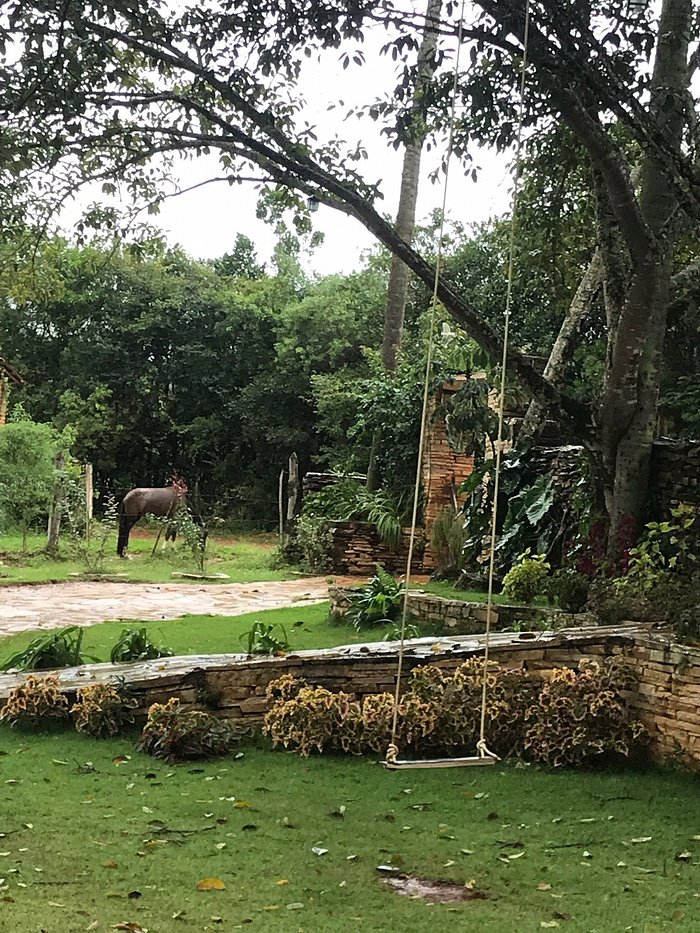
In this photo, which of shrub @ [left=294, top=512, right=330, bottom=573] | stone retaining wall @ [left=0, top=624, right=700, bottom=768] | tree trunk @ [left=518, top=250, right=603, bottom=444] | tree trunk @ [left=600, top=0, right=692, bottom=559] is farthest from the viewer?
shrub @ [left=294, top=512, right=330, bottom=573]

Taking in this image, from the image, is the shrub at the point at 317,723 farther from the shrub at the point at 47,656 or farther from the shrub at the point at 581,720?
the shrub at the point at 47,656

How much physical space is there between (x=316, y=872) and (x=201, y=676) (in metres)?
2.14

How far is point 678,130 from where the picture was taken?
711 cm

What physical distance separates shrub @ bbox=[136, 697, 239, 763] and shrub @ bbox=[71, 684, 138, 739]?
0.62 ft

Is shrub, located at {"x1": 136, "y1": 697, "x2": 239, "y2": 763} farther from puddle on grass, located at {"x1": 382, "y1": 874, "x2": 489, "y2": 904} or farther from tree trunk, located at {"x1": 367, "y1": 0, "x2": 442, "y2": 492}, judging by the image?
tree trunk, located at {"x1": 367, "y1": 0, "x2": 442, "y2": 492}

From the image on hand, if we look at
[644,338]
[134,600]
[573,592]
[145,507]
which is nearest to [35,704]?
[573,592]

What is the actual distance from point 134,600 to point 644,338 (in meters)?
5.72

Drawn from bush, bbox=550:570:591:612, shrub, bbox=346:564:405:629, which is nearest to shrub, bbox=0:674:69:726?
shrub, bbox=346:564:405:629

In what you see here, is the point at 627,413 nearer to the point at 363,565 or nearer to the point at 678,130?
the point at 678,130

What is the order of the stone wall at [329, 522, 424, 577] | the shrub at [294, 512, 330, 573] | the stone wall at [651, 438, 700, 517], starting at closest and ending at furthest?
the stone wall at [651, 438, 700, 517] → the stone wall at [329, 522, 424, 577] → the shrub at [294, 512, 330, 573]

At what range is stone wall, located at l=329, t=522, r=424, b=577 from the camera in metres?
12.4

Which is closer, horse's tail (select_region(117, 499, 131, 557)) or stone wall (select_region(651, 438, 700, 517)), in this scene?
stone wall (select_region(651, 438, 700, 517))

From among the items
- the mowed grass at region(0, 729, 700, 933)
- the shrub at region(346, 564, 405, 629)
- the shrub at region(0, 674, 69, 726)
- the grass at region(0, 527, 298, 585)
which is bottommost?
the mowed grass at region(0, 729, 700, 933)

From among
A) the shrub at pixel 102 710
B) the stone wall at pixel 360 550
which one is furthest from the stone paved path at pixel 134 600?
the shrub at pixel 102 710
